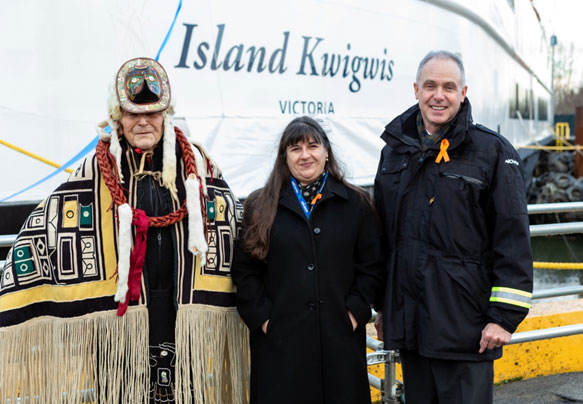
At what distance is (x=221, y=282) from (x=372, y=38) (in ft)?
20.4

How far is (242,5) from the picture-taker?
7145 millimetres

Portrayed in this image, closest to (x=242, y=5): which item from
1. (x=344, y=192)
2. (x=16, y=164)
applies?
(x=16, y=164)

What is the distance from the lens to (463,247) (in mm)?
2477

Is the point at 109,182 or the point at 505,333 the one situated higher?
the point at 109,182

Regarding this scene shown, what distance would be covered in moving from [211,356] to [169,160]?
846 mm

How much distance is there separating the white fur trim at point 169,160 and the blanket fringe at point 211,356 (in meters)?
0.49

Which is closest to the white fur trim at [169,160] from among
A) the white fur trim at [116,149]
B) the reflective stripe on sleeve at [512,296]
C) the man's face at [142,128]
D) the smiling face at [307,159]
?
the man's face at [142,128]

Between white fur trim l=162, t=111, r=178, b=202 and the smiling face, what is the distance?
48 centimetres

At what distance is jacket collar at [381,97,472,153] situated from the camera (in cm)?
251

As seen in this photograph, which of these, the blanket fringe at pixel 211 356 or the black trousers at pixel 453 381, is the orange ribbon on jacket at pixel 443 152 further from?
the blanket fringe at pixel 211 356

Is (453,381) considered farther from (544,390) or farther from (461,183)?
(544,390)

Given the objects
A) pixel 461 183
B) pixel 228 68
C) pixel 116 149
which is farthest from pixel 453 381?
pixel 228 68

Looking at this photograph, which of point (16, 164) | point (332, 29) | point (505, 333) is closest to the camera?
point (505, 333)

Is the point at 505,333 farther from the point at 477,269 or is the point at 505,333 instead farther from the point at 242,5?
the point at 242,5
